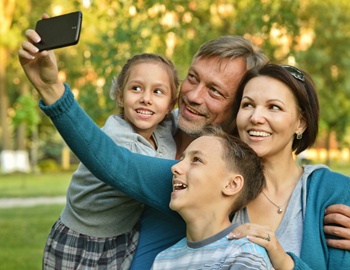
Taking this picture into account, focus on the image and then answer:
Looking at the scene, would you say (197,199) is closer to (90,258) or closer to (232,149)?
(232,149)

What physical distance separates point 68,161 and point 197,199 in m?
40.3

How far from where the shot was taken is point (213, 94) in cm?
364

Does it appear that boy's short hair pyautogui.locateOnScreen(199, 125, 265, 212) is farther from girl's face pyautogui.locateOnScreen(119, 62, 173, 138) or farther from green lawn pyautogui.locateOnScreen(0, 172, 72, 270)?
green lawn pyautogui.locateOnScreen(0, 172, 72, 270)

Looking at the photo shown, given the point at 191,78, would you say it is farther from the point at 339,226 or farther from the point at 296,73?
the point at 339,226

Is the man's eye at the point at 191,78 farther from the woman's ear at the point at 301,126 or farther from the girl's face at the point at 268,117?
the woman's ear at the point at 301,126

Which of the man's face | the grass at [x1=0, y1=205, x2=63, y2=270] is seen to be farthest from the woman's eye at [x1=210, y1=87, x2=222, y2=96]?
the grass at [x1=0, y1=205, x2=63, y2=270]

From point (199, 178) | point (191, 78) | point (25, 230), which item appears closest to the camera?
point (199, 178)

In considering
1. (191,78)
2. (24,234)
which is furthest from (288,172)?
(24,234)

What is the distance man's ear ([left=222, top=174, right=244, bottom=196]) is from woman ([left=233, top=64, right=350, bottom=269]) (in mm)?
187

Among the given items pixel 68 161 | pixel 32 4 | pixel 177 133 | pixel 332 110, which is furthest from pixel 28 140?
pixel 177 133

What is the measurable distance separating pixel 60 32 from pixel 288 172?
4.18 feet

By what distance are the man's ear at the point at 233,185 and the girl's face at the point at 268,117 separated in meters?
0.19

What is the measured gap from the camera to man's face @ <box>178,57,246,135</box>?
11.9ft

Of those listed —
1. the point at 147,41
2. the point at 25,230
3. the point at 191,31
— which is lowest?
the point at 25,230
